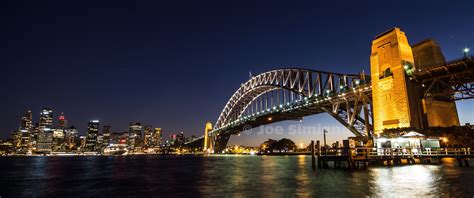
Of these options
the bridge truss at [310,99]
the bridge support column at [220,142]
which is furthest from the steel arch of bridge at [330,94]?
the bridge support column at [220,142]

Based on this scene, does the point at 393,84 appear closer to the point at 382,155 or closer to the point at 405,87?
the point at 405,87

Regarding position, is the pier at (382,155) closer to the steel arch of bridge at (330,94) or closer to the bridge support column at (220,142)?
the steel arch of bridge at (330,94)

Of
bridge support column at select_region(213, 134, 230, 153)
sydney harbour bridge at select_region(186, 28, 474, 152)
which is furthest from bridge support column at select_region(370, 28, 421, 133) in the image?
bridge support column at select_region(213, 134, 230, 153)

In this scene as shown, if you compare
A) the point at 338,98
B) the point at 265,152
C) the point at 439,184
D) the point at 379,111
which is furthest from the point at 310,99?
the point at 265,152

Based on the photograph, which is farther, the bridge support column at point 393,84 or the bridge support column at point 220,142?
the bridge support column at point 220,142

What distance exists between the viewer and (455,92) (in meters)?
32.3

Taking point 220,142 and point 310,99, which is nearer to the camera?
point 310,99

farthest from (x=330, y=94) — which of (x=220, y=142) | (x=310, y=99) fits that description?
(x=220, y=142)

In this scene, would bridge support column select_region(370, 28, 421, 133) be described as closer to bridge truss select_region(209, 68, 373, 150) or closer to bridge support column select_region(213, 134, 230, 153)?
bridge truss select_region(209, 68, 373, 150)

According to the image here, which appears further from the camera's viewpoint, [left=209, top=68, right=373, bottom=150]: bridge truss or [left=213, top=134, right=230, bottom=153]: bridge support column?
[left=213, top=134, right=230, bottom=153]: bridge support column

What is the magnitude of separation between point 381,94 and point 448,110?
738cm

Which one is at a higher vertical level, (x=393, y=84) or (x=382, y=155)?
(x=393, y=84)

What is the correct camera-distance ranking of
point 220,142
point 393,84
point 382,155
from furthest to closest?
1. point 220,142
2. point 393,84
3. point 382,155

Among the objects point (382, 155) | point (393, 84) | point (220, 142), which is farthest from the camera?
point (220, 142)
